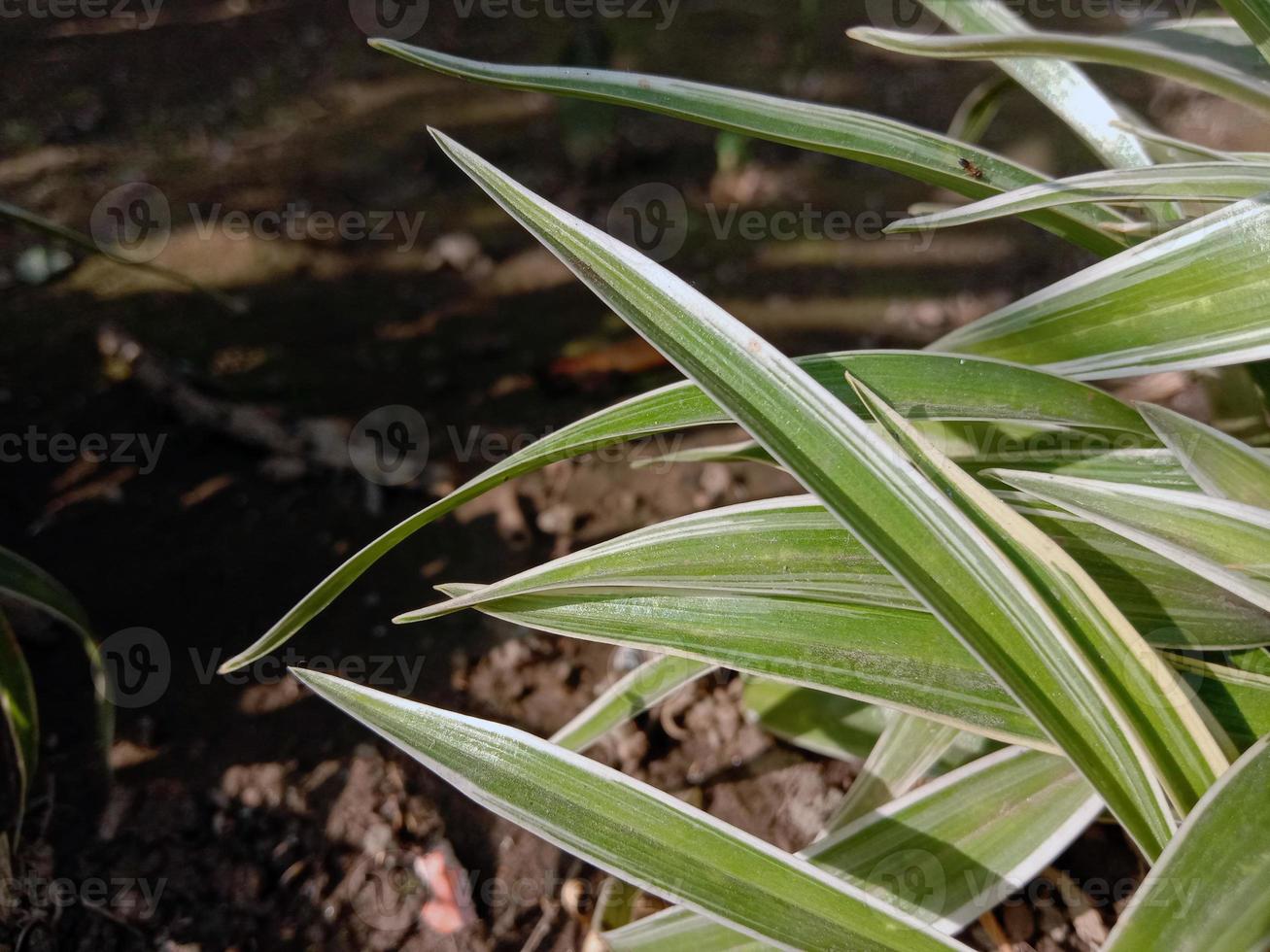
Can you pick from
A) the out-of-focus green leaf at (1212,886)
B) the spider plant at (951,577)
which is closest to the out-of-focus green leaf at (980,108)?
the spider plant at (951,577)

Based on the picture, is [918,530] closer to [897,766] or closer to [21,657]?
[897,766]

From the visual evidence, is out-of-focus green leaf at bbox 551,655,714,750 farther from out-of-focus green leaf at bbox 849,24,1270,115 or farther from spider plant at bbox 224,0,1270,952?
out-of-focus green leaf at bbox 849,24,1270,115

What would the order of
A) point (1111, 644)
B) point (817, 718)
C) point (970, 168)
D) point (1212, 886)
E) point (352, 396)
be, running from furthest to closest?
point (352, 396) < point (817, 718) < point (970, 168) < point (1111, 644) < point (1212, 886)

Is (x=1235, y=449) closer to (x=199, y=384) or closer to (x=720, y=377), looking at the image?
(x=720, y=377)

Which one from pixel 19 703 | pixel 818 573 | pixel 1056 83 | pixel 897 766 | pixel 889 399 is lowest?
pixel 19 703

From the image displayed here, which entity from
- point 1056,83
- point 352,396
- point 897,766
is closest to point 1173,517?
point 897,766
